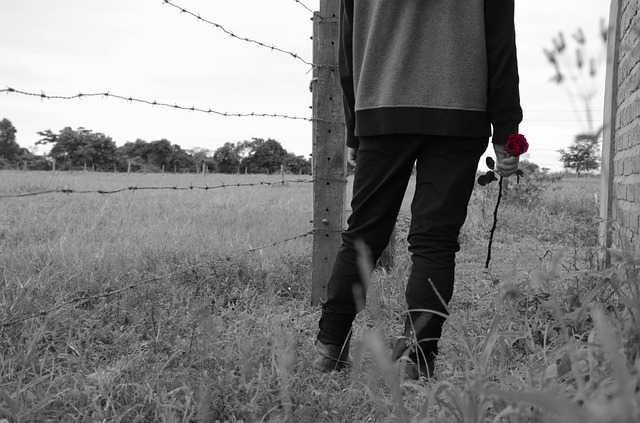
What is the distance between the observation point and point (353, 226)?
2131 mm

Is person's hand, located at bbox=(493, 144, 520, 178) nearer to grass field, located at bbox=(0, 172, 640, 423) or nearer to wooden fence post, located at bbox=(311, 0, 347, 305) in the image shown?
grass field, located at bbox=(0, 172, 640, 423)

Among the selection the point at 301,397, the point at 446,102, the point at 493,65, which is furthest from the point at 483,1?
the point at 301,397

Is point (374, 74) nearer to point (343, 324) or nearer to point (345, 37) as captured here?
point (345, 37)

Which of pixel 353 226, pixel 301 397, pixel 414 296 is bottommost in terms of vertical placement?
pixel 301 397

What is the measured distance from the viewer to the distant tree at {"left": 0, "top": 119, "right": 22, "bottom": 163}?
63.4 m

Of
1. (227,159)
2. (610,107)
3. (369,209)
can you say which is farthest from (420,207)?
(227,159)

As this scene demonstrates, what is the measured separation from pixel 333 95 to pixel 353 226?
3.83ft

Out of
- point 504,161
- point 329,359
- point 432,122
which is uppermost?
point 432,122

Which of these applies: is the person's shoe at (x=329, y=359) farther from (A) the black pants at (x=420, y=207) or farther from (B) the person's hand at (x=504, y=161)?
(B) the person's hand at (x=504, y=161)

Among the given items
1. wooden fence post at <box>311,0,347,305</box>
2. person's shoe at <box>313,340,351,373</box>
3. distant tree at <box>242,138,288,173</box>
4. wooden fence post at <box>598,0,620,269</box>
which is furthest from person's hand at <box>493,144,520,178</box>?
distant tree at <box>242,138,288,173</box>

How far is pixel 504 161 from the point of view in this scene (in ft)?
6.48

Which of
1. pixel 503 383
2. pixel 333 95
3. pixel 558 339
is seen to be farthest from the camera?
pixel 333 95

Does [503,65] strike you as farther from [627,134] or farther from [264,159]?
[264,159]

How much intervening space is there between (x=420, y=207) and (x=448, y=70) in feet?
1.53
